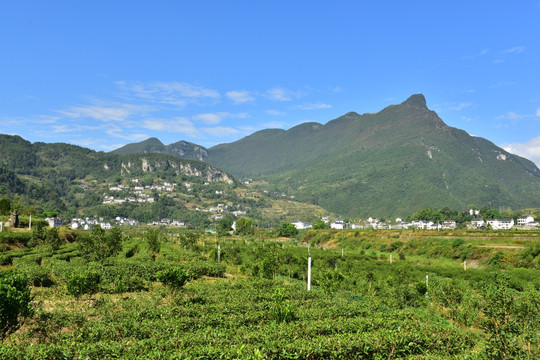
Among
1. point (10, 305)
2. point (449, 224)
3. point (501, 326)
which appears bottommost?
point (449, 224)

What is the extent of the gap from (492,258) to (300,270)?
82.9 ft

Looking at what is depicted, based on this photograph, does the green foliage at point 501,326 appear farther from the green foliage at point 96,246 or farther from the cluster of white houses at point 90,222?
the cluster of white houses at point 90,222

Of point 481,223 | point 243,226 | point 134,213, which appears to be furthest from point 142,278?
point 134,213

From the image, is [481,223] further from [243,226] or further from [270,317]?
[270,317]

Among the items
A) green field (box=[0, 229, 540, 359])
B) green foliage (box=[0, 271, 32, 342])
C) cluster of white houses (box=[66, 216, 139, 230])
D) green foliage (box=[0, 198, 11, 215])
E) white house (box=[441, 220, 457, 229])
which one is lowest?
cluster of white houses (box=[66, 216, 139, 230])

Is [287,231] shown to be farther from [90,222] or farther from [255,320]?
[255,320]

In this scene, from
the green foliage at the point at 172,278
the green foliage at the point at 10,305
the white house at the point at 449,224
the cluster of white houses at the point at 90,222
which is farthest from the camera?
the white house at the point at 449,224

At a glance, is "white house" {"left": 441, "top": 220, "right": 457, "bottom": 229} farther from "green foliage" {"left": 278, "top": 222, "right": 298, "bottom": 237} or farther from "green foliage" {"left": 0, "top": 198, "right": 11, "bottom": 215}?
"green foliage" {"left": 0, "top": 198, "right": 11, "bottom": 215}

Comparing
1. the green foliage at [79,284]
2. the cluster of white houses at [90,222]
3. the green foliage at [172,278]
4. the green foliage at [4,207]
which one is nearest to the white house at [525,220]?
the green foliage at [172,278]

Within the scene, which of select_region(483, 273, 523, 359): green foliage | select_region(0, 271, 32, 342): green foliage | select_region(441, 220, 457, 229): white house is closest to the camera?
select_region(483, 273, 523, 359): green foliage

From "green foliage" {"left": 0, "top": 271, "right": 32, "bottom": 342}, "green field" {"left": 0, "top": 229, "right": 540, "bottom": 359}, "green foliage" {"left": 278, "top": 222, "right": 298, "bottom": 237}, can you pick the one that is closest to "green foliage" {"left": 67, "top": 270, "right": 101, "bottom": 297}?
"green field" {"left": 0, "top": 229, "right": 540, "bottom": 359}

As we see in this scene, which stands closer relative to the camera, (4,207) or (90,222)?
(4,207)

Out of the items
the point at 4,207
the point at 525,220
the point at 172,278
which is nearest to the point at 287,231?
the point at 4,207

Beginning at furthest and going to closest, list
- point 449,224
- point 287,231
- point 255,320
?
point 449,224 < point 287,231 < point 255,320
